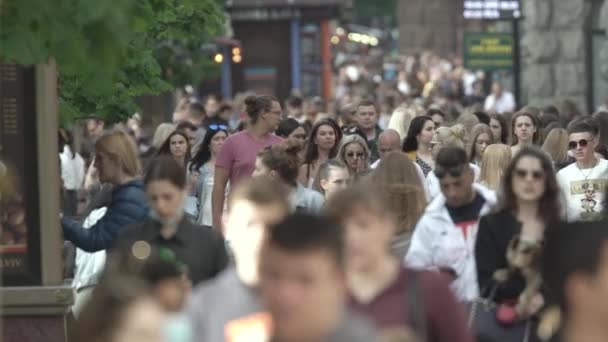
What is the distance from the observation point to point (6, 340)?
12273 mm

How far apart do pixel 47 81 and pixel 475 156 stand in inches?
250

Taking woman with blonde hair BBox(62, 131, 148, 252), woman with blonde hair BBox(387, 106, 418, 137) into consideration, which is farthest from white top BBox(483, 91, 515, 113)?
woman with blonde hair BBox(62, 131, 148, 252)

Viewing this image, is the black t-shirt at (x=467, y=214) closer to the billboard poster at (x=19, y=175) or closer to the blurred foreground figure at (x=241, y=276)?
the blurred foreground figure at (x=241, y=276)

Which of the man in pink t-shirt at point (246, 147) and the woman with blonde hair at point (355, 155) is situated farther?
the woman with blonde hair at point (355, 155)

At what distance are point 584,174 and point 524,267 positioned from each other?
19.2 feet

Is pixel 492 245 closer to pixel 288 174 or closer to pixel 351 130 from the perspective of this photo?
pixel 288 174

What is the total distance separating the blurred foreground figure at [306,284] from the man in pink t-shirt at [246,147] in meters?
8.43

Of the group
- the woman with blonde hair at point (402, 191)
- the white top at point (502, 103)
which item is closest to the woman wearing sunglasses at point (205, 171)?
the woman with blonde hair at point (402, 191)

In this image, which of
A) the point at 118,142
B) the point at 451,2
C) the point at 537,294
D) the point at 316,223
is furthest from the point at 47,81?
the point at 451,2

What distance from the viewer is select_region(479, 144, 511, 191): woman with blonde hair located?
14.4m

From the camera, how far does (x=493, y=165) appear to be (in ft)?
47.5

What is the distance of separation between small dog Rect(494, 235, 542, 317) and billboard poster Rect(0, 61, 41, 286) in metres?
3.32

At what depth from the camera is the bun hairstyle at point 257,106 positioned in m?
15.7

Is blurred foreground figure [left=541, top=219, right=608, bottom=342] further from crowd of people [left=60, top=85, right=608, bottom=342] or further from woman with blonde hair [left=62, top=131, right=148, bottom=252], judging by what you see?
woman with blonde hair [left=62, top=131, right=148, bottom=252]
